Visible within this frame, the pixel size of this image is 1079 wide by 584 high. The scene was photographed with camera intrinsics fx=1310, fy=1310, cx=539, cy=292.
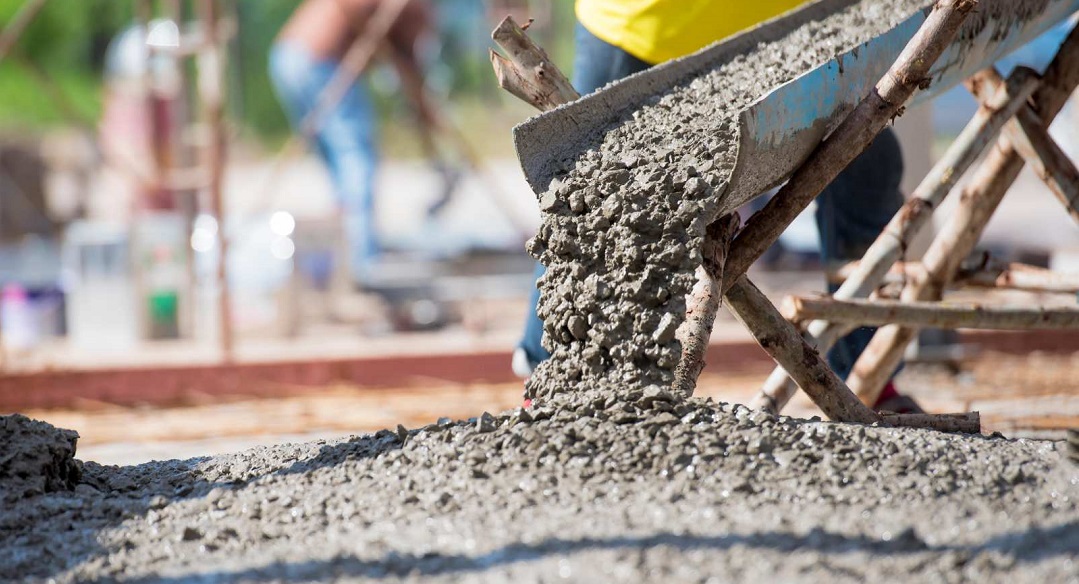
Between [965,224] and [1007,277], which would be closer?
[965,224]

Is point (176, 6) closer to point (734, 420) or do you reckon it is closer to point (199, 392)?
point (199, 392)

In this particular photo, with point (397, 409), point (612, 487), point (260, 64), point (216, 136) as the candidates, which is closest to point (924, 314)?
point (612, 487)

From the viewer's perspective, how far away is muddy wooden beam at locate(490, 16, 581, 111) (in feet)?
8.60

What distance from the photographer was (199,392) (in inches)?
202

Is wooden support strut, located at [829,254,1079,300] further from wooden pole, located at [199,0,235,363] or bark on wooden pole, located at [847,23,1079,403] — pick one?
wooden pole, located at [199,0,235,363]

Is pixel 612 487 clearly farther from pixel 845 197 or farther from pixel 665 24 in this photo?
pixel 845 197

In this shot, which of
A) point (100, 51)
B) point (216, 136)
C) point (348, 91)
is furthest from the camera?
point (100, 51)

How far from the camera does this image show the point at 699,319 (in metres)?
2.31

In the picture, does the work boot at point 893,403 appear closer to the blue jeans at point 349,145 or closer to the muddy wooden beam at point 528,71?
the muddy wooden beam at point 528,71

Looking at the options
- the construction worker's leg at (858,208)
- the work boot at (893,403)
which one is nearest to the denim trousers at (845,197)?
the construction worker's leg at (858,208)

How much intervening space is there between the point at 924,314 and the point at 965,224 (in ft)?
1.60

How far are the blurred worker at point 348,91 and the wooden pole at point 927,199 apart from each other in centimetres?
394

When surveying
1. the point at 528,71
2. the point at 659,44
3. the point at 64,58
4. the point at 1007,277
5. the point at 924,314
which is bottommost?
the point at 924,314

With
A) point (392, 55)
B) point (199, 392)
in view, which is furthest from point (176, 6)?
point (392, 55)
